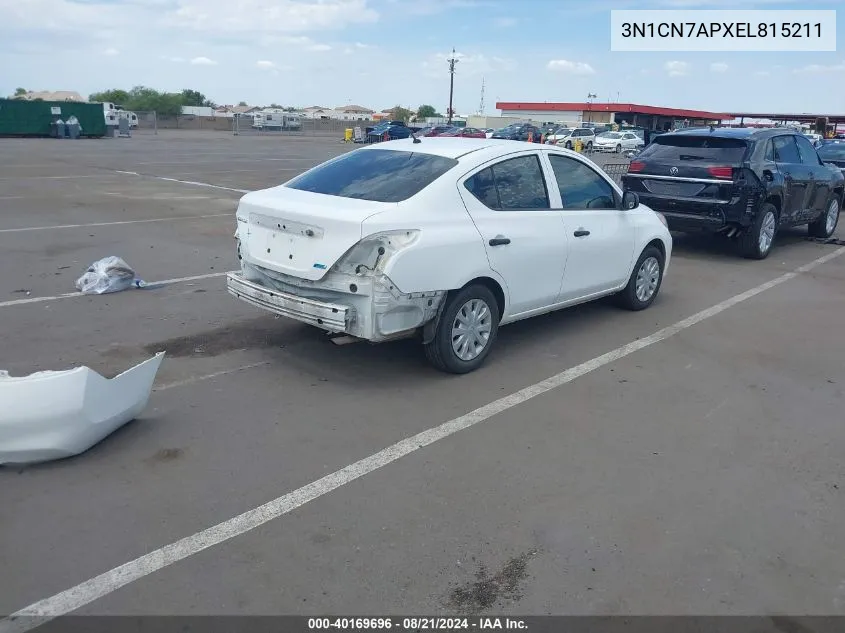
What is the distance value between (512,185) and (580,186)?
0.99 m

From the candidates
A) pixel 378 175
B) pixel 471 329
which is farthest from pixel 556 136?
pixel 471 329

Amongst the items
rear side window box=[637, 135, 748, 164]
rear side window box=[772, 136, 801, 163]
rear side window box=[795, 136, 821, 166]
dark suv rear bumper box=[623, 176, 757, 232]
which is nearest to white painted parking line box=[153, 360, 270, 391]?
dark suv rear bumper box=[623, 176, 757, 232]

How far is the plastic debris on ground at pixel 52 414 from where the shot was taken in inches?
158

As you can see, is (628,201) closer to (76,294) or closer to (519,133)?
(76,294)

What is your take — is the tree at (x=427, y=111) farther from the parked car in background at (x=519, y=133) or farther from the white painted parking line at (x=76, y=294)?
the white painted parking line at (x=76, y=294)

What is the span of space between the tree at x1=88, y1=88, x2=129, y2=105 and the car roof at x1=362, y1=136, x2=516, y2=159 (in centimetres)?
11569

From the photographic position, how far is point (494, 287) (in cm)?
576

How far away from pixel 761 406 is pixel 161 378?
14.0 ft

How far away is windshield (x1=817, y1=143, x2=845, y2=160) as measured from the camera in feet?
61.6

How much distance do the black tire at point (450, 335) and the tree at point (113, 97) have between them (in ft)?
384

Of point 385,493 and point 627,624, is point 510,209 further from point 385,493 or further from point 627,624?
point 627,624

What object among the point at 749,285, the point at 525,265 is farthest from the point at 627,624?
the point at 749,285

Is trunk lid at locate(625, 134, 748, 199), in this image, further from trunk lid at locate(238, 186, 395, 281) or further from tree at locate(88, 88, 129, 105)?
tree at locate(88, 88, 129, 105)


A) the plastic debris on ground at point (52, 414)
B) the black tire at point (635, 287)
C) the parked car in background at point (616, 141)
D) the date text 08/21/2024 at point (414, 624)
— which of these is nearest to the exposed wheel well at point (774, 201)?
the black tire at point (635, 287)
